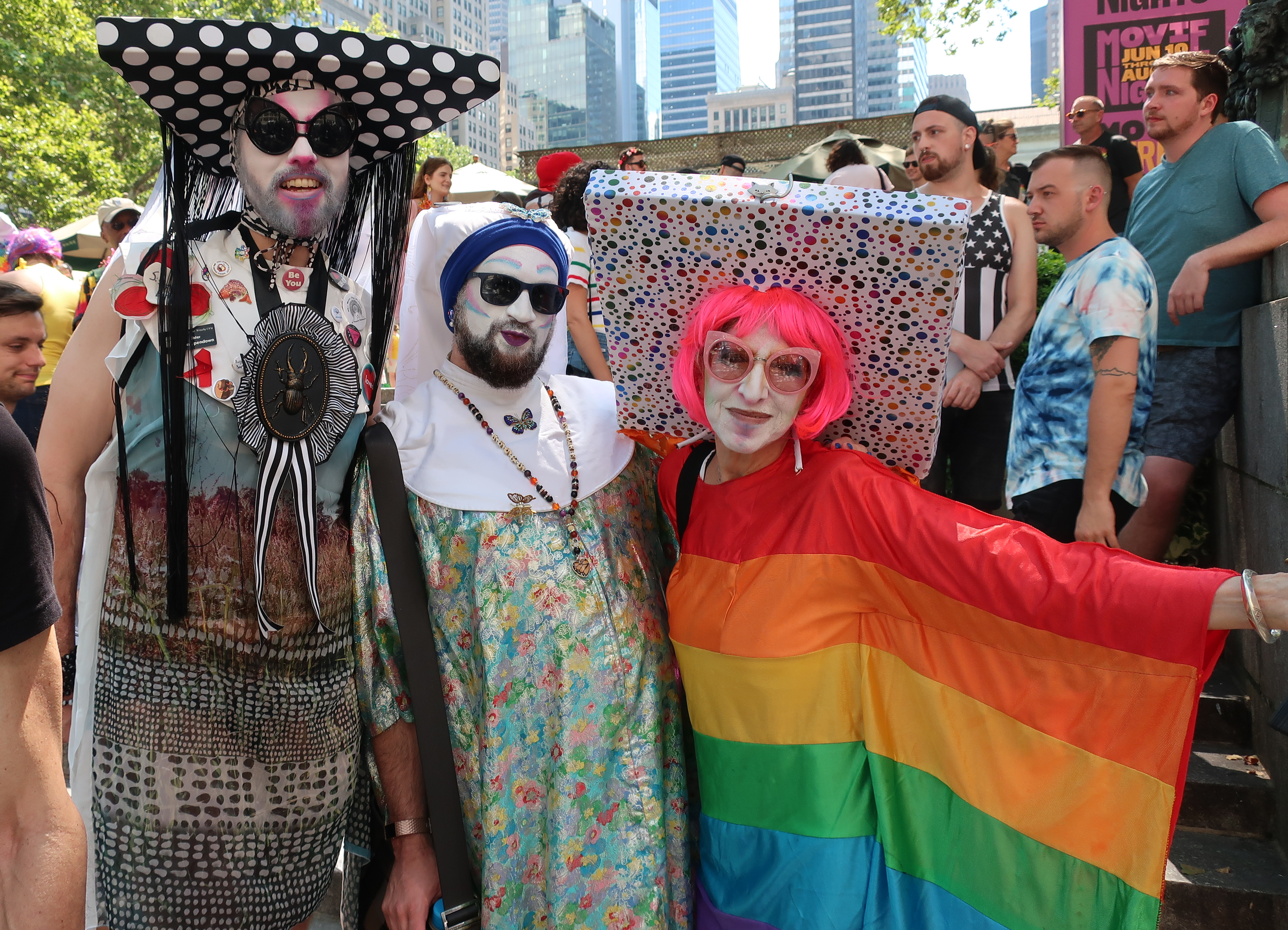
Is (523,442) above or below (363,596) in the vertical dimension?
above

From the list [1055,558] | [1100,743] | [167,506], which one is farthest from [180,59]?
[1100,743]

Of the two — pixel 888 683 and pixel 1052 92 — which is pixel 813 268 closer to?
pixel 888 683

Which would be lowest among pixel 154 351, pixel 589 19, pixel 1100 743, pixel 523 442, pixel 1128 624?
pixel 1100 743

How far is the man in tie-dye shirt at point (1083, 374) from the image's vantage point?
2.83 meters

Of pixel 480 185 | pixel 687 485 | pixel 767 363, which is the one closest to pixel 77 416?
pixel 687 485

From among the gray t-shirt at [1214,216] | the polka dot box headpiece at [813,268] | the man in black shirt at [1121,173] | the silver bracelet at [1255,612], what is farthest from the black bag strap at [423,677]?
the man in black shirt at [1121,173]

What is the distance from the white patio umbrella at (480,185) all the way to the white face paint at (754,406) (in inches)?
278

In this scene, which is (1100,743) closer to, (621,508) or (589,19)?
(621,508)

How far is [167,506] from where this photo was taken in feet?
6.13

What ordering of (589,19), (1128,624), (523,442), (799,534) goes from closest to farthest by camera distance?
(1128,624)
(799,534)
(523,442)
(589,19)

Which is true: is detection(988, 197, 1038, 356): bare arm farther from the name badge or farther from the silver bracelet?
the name badge

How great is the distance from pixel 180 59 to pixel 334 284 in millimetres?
517

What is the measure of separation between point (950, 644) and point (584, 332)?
2532 mm

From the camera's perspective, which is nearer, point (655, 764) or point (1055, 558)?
point (1055, 558)
